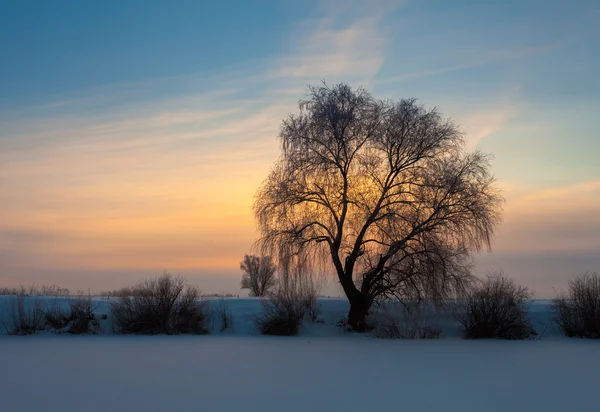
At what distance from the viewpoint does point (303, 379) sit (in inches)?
466

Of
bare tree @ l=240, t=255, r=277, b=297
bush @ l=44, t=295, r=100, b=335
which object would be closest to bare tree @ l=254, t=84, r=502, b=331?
bush @ l=44, t=295, r=100, b=335

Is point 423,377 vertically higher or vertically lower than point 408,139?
lower

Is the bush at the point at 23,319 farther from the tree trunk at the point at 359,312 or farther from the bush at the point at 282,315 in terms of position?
the tree trunk at the point at 359,312

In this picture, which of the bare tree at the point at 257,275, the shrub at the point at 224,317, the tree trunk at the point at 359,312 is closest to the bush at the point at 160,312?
the shrub at the point at 224,317

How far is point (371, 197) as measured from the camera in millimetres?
22281

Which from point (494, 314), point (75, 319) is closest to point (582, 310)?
point (494, 314)

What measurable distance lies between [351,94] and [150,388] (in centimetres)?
1490

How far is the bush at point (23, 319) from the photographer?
885 inches

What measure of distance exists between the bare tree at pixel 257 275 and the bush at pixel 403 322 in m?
11.9

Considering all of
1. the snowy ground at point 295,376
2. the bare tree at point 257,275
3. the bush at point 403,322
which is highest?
the bare tree at point 257,275

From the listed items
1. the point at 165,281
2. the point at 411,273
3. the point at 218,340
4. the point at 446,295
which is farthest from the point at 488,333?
the point at 165,281

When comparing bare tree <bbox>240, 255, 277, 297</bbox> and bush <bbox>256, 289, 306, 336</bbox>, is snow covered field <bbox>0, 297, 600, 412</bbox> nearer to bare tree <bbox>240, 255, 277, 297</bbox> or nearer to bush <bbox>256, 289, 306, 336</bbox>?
bush <bbox>256, 289, 306, 336</bbox>

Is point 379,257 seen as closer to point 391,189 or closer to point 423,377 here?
point 391,189

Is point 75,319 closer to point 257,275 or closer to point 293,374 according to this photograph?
point 293,374
